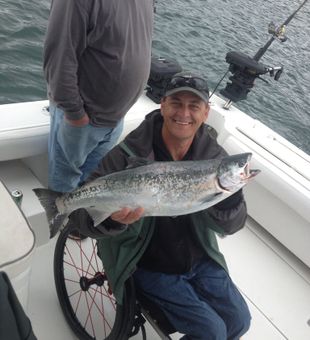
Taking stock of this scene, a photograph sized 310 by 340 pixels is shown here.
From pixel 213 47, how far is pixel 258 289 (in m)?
7.55

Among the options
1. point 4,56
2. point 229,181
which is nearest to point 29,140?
point 229,181

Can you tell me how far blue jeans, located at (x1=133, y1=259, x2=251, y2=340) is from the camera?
6.63 feet

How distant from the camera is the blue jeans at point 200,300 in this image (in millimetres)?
2021

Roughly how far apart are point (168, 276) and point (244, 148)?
5.91 ft

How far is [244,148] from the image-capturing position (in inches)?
143

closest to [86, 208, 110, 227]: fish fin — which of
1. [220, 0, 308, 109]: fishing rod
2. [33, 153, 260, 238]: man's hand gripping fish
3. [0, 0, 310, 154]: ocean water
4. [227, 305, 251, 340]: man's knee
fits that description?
[33, 153, 260, 238]: man's hand gripping fish

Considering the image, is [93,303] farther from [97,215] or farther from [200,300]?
[97,215]

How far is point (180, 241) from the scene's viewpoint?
87.1 inches

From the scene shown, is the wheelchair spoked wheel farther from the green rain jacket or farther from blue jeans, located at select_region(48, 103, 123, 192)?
blue jeans, located at select_region(48, 103, 123, 192)

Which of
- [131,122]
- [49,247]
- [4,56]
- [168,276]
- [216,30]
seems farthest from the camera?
A: [216,30]

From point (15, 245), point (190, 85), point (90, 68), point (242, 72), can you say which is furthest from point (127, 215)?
point (242, 72)

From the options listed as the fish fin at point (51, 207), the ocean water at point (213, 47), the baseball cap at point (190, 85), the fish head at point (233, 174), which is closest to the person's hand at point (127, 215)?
the fish fin at point (51, 207)

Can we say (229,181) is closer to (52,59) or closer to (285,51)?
(52,59)

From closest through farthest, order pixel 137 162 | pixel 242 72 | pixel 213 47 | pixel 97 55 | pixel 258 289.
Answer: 1. pixel 137 162
2. pixel 97 55
3. pixel 258 289
4. pixel 242 72
5. pixel 213 47
